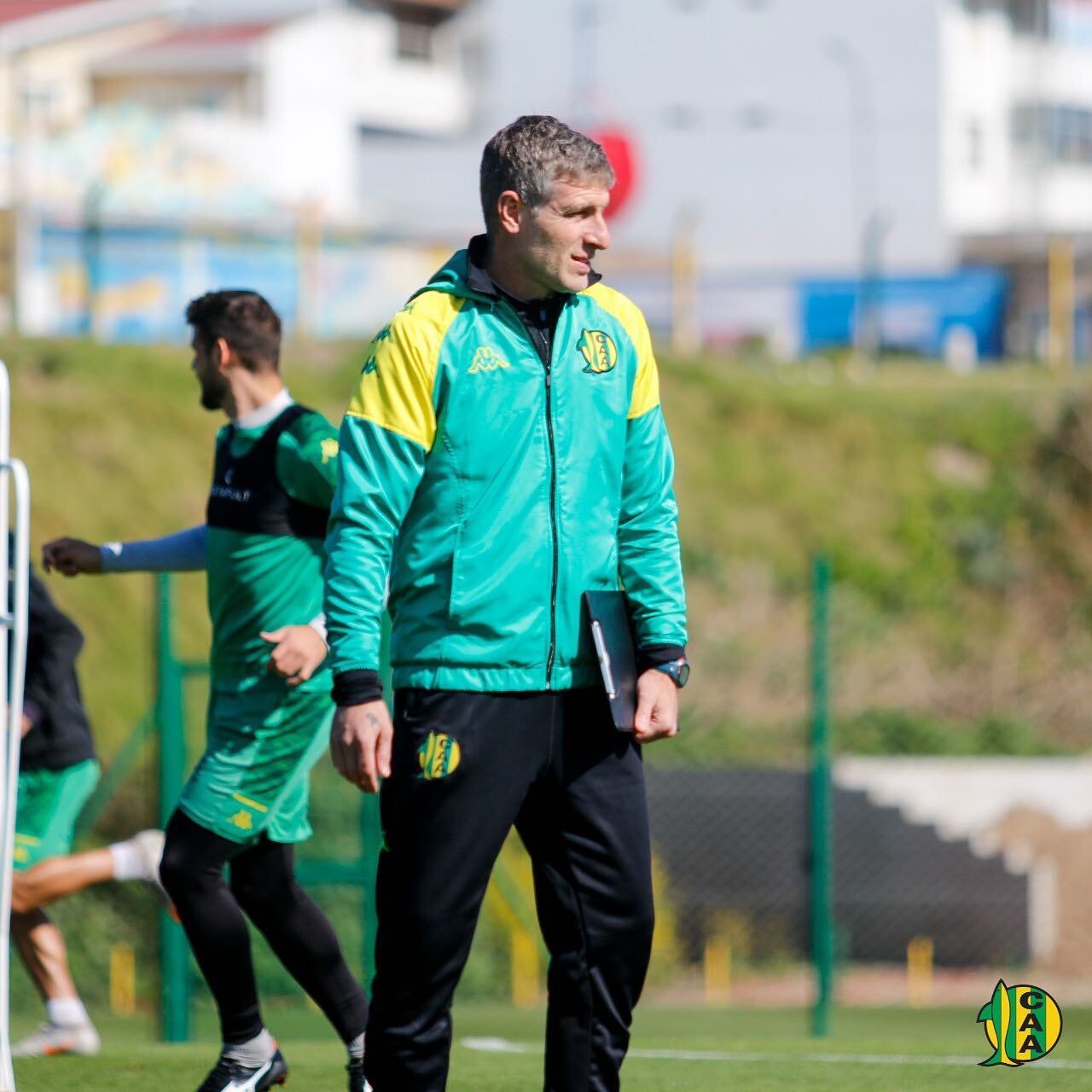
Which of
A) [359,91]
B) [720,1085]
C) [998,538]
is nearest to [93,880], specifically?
[720,1085]

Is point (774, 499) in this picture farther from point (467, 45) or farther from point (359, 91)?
point (467, 45)

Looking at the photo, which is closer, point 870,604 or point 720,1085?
point 720,1085

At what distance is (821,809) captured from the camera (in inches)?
386

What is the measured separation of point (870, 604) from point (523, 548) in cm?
1860

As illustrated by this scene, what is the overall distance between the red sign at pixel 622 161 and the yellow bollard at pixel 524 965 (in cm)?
3165

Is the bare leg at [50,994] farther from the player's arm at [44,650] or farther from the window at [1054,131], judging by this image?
the window at [1054,131]

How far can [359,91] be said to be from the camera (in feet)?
172

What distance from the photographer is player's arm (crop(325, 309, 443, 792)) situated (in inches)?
156

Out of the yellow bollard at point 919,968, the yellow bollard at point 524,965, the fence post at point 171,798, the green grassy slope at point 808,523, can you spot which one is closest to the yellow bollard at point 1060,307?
the green grassy slope at point 808,523

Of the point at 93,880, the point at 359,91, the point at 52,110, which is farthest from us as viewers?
the point at 359,91

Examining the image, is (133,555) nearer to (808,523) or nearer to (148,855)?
(148,855)

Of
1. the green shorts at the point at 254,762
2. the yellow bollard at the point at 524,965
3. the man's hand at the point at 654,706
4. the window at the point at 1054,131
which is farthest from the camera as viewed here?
the window at the point at 1054,131

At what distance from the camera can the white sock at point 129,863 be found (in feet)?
24.1

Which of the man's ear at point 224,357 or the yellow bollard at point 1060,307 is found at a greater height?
the yellow bollard at point 1060,307
